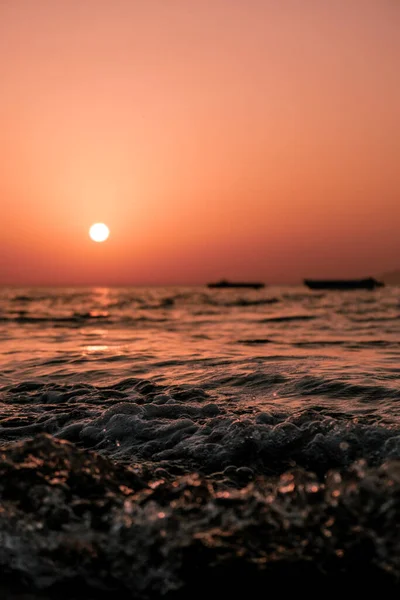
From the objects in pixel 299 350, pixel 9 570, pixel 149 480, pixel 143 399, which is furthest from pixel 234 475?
pixel 299 350

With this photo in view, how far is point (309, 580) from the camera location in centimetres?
322

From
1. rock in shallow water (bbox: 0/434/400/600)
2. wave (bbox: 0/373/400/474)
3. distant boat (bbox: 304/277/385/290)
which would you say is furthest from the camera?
distant boat (bbox: 304/277/385/290)

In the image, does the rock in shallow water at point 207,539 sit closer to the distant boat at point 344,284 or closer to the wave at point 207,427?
the wave at point 207,427

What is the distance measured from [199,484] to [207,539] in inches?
19.7

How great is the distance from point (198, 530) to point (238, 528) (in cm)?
27

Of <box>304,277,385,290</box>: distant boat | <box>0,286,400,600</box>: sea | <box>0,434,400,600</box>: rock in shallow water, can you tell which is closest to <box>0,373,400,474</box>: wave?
<box>0,286,400,600</box>: sea

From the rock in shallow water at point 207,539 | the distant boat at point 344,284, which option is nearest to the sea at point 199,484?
the rock in shallow water at point 207,539

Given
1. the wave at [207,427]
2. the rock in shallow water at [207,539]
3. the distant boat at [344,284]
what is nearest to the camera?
the rock in shallow water at [207,539]

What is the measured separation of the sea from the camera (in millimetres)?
3316

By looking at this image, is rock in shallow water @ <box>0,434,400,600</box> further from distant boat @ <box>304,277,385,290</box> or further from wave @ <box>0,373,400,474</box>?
distant boat @ <box>304,277,385,290</box>

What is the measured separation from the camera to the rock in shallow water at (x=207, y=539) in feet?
10.6

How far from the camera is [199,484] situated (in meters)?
3.99

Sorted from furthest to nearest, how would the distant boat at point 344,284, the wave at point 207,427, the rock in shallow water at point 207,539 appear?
1. the distant boat at point 344,284
2. the wave at point 207,427
3. the rock in shallow water at point 207,539

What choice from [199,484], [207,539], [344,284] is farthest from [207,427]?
[344,284]
